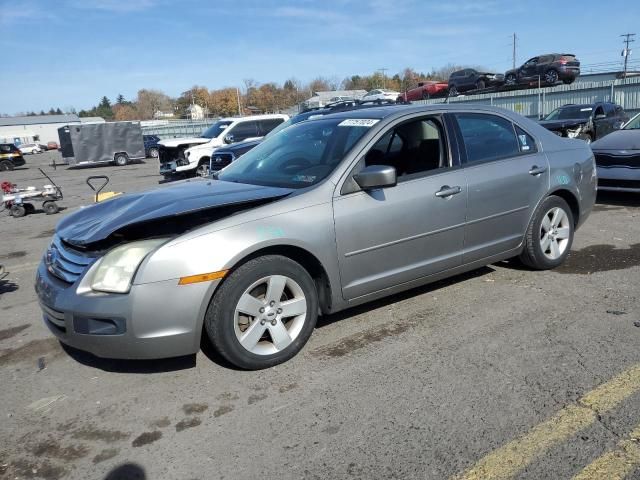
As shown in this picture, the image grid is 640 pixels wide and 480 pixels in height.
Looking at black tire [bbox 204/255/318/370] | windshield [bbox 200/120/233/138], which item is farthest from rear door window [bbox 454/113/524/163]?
windshield [bbox 200/120/233/138]

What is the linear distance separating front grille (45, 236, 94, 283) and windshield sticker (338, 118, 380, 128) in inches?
86.5

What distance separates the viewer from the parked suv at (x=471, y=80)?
106 ft

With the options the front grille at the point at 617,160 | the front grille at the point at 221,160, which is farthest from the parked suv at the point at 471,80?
the front grille at the point at 617,160

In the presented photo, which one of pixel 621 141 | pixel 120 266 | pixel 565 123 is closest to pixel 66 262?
pixel 120 266

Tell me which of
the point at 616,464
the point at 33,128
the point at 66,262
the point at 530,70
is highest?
the point at 33,128

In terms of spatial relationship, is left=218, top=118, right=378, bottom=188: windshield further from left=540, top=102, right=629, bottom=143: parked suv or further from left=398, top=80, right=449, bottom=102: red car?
left=398, top=80, right=449, bottom=102: red car

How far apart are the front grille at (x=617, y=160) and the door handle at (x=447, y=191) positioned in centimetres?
514

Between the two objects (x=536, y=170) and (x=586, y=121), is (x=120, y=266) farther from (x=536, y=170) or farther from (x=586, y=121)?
(x=586, y=121)

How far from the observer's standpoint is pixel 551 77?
28.8 m

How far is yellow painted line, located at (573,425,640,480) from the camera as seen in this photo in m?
2.33

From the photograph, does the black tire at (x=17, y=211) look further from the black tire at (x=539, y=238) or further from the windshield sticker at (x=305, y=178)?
the black tire at (x=539, y=238)

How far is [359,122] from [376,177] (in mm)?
783

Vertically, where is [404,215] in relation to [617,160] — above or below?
above

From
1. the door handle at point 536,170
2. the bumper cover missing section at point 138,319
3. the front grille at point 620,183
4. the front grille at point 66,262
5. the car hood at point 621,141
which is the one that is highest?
the door handle at point 536,170
